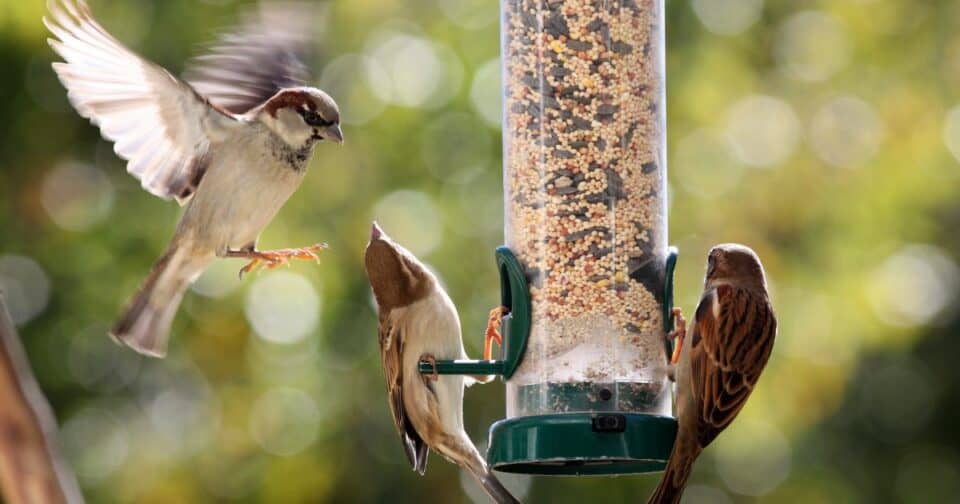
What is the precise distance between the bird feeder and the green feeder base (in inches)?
1.5

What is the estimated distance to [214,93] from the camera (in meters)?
6.25

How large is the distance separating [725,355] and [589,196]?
2.23ft

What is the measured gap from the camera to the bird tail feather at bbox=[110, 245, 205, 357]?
19.4 ft

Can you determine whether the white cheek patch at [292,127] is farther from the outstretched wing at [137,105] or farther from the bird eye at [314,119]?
the outstretched wing at [137,105]

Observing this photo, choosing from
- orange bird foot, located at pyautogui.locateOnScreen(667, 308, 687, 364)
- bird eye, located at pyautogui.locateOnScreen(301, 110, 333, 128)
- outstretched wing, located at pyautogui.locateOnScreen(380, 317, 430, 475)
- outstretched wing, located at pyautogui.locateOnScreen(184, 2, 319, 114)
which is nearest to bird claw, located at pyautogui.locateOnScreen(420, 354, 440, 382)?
outstretched wing, located at pyautogui.locateOnScreen(380, 317, 430, 475)

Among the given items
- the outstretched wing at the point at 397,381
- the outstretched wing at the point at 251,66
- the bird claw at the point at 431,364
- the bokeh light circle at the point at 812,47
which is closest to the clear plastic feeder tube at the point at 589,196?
the bird claw at the point at 431,364

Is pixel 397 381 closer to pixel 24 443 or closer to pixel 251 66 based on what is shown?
pixel 251 66

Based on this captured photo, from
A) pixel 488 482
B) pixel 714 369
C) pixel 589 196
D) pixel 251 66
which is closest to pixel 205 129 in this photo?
pixel 251 66

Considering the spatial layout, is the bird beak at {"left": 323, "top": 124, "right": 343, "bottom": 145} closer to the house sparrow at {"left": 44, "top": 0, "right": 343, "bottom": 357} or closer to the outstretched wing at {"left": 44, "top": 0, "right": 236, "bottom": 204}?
the house sparrow at {"left": 44, "top": 0, "right": 343, "bottom": 357}

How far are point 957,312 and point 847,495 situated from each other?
4.82 ft

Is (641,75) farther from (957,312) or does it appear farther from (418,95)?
(957,312)

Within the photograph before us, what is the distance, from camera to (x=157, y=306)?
6.03m

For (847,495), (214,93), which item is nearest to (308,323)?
(214,93)

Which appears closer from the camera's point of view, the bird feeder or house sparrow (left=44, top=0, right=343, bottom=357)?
the bird feeder
